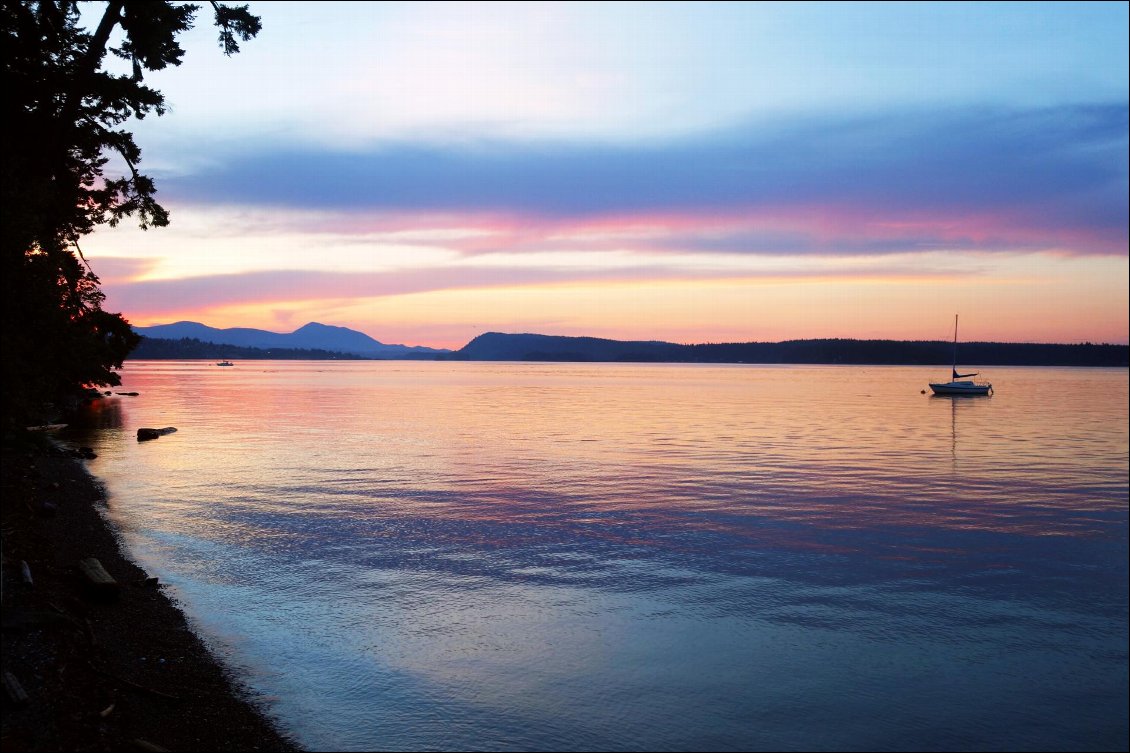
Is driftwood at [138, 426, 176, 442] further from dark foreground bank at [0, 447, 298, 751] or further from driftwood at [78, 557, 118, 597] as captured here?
driftwood at [78, 557, 118, 597]

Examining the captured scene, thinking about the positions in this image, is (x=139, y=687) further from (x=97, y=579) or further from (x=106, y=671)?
(x=97, y=579)

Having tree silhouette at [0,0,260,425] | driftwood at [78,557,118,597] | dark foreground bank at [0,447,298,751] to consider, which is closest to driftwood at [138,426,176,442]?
tree silhouette at [0,0,260,425]

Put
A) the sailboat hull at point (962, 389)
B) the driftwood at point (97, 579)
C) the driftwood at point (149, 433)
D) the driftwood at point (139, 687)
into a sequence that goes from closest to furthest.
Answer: the driftwood at point (139, 687), the driftwood at point (97, 579), the driftwood at point (149, 433), the sailboat hull at point (962, 389)

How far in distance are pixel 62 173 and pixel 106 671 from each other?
13496mm

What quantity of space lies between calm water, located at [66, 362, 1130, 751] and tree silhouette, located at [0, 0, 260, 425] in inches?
188

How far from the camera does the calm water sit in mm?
9953

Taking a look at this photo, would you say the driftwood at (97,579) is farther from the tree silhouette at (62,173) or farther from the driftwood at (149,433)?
the driftwood at (149,433)

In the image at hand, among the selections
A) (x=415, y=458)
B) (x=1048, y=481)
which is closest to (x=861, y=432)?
(x=1048, y=481)

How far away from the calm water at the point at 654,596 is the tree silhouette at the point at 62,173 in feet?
15.7

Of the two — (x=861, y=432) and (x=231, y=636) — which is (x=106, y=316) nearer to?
(x=231, y=636)

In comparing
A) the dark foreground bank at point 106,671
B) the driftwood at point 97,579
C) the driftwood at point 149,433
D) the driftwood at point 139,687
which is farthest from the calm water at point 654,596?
the driftwood at point 149,433

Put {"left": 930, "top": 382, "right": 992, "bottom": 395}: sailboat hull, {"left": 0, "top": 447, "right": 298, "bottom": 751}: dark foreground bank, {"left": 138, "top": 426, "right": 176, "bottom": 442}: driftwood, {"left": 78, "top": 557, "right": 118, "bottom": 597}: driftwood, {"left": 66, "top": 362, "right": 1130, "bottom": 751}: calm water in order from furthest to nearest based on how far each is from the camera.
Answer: {"left": 930, "top": 382, "right": 992, "bottom": 395}: sailboat hull, {"left": 138, "top": 426, "right": 176, "bottom": 442}: driftwood, {"left": 78, "top": 557, "right": 118, "bottom": 597}: driftwood, {"left": 66, "top": 362, "right": 1130, "bottom": 751}: calm water, {"left": 0, "top": 447, "right": 298, "bottom": 751}: dark foreground bank

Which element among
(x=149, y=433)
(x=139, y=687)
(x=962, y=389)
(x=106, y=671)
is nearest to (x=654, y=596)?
(x=139, y=687)

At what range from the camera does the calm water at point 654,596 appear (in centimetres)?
995
